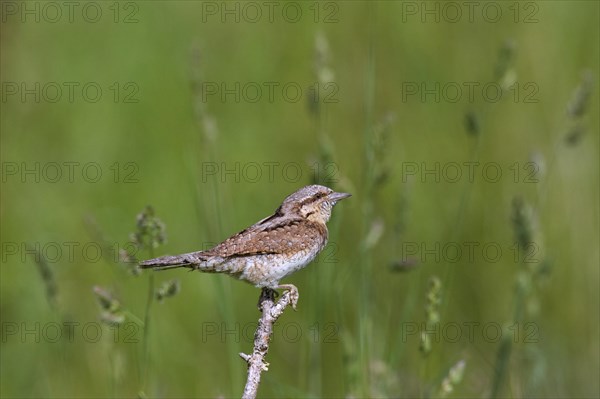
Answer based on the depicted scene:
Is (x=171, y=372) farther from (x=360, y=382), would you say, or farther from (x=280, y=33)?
(x=280, y=33)

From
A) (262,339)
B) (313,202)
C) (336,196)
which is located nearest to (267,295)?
(262,339)

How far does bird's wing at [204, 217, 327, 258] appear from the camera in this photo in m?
3.65

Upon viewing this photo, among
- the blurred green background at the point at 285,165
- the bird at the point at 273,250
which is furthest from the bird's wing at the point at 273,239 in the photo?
the blurred green background at the point at 285,165

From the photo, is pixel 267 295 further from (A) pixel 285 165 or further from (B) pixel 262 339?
(A) pixel 285 165

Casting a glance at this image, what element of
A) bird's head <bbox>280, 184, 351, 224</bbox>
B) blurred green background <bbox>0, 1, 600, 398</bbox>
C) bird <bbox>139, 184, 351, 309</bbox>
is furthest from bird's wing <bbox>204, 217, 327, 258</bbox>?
blurred green background <bbox>0, 1, 600, 398</bbox>

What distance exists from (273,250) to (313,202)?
1.68ft

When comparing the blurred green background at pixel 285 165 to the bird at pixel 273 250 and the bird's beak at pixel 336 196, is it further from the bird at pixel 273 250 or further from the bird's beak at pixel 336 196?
the bird at pixel 273 250

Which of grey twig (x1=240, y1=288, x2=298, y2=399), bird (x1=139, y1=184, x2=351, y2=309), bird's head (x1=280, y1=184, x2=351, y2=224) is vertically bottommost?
grey twig (x1=240, y1=288, x2=298, y2=399)

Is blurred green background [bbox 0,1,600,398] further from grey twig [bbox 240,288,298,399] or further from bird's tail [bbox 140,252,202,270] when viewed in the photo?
grey twig [bbox 240,288,298,399]

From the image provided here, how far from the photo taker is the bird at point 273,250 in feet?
11.7

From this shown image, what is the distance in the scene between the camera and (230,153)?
7.36 metres

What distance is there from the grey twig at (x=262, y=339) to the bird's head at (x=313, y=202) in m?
0.67

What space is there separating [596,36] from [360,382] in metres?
4.21

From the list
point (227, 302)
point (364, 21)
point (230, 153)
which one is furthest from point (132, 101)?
point (227, 302)
